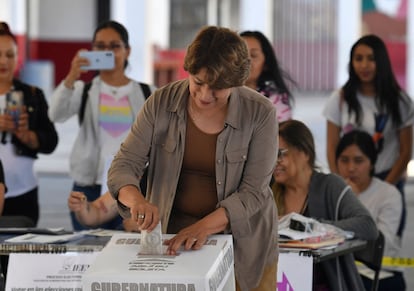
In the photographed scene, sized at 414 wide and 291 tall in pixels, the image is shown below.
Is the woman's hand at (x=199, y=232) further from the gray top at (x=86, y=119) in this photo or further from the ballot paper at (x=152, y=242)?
the gray top at (x=86, y=119)

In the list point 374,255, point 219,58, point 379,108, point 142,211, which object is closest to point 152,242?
point 142,211

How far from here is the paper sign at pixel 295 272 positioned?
426 centimetres

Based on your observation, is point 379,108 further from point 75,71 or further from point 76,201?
point 76,201

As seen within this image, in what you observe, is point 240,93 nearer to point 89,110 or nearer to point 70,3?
point 89,110

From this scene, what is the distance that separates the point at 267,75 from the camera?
5906mm

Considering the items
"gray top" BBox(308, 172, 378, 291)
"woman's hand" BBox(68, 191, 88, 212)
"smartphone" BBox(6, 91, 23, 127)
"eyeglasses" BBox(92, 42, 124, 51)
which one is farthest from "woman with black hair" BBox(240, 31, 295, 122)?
"woman's hand" BBox(68, 191, 88, 212)

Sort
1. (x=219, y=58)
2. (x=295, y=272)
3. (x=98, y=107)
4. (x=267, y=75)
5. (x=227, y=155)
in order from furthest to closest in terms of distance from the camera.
Result: (x=267, y=75), (x=98, y=107), (x=295, y=272), (x=227, y=155), (x=219, y=58)

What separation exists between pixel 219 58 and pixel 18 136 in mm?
2562

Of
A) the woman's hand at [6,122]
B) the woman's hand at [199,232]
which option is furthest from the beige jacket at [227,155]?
the woman's hand at [6,122]

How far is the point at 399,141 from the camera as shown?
6266mm

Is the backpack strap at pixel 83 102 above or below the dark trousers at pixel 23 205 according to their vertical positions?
above

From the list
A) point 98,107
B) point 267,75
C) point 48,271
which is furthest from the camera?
point 267,75

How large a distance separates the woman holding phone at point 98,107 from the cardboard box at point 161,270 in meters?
2.35

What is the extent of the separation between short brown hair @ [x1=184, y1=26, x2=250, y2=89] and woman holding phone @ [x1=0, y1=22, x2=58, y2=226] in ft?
7.93
